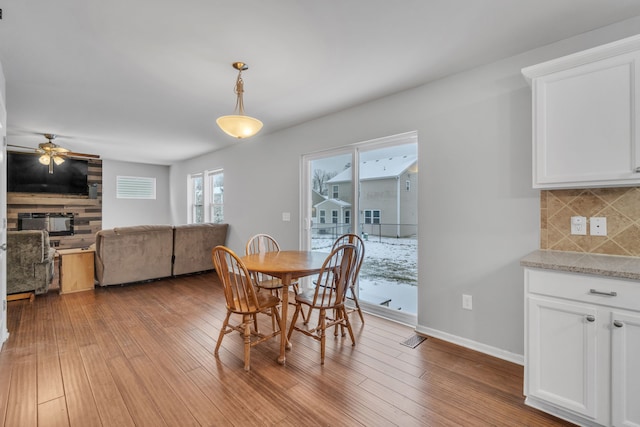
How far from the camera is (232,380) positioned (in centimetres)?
205

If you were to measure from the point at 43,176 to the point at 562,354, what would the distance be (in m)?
8.81

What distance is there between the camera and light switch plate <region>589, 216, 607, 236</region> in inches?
77.2

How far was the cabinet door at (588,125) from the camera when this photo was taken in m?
1.66

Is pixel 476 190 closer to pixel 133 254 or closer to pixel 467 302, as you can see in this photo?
pixel 467 302

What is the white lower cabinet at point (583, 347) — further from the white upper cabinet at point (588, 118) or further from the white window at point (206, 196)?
the white window at point (206, 196)

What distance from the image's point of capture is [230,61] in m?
2.43

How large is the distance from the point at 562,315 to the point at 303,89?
2.74m

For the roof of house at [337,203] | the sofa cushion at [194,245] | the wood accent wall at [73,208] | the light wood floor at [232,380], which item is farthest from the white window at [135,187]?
the roof of house at [337,203]

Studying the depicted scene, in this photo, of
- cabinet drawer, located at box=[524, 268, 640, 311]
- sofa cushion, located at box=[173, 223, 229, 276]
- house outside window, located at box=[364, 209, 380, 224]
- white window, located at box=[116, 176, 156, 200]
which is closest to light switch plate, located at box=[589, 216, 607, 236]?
cabinet drawer, located at box=[524, 268, 640, 311]

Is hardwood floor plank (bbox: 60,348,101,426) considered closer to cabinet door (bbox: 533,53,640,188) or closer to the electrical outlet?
the electrical outlet

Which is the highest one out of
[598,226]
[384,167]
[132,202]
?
[384,167]

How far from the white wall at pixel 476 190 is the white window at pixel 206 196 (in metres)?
3.89

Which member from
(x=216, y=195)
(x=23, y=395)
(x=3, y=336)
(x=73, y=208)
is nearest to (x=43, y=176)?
(x=73, y=208)

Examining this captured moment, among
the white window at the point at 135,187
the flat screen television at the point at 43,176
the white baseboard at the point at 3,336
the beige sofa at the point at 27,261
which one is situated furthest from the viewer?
the white window at the point at 135,187
